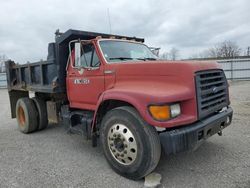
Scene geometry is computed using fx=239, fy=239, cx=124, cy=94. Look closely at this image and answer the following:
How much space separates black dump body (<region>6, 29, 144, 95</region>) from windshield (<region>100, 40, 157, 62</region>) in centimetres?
61

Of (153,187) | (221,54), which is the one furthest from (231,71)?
(221,54)

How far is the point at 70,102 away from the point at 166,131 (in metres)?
2.64

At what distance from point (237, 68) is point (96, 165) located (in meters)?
25.5

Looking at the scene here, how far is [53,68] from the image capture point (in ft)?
17.7

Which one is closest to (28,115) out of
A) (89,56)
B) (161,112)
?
(89,56)

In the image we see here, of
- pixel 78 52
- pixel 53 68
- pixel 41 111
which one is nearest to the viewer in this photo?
pixel 78 52

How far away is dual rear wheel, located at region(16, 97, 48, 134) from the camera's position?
654cm

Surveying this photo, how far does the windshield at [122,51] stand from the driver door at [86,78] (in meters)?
0.22

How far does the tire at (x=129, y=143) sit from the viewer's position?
3.35 meters

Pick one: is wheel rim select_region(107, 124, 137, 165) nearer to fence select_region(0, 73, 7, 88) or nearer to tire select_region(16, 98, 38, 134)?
tire select_region(16, 98, 38, 134)

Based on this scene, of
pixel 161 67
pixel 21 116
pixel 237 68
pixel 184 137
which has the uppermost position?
pixel 161 67

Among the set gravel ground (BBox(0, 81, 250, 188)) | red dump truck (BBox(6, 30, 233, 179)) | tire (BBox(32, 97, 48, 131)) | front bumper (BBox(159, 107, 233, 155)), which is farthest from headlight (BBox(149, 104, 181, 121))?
tire (BBox(32, 97, 48, 131))

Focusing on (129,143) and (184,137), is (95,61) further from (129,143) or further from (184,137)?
(184,137)

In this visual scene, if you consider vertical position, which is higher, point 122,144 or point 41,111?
point 41,111
